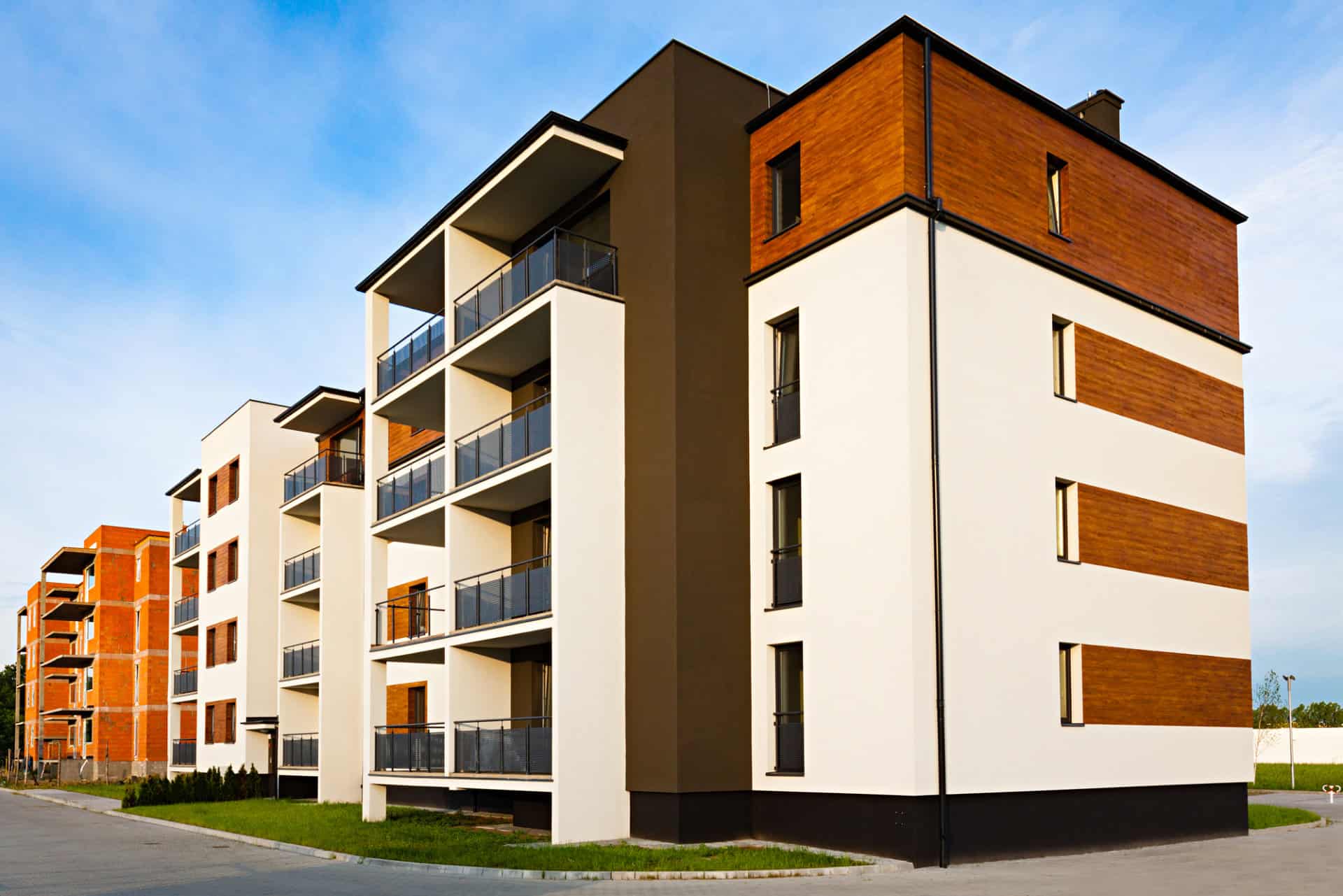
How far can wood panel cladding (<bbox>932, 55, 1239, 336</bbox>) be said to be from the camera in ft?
59.7

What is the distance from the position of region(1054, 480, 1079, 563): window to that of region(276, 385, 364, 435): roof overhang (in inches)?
803

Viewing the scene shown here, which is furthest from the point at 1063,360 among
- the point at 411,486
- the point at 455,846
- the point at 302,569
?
the point at 302,569

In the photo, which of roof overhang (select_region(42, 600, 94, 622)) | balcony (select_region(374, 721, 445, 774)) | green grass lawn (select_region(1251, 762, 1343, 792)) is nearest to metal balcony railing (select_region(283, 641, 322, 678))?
balcony (select_region(374, 721, 445, 774))

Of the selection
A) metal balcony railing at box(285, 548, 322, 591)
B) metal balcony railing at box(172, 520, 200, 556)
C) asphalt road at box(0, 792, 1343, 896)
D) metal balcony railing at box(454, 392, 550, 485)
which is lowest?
asphalt road at box(0, 792, 1343, 896)

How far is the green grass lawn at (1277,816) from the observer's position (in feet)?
78.3

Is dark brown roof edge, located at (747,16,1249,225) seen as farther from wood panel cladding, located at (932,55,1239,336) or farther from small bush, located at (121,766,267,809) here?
small bush, located at (121,766,267,809)

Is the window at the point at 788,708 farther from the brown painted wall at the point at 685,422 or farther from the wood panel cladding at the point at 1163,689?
the wood panel cladding at the point at 1163,689

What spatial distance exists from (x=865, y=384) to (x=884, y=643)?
12.3ft

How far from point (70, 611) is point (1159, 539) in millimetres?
71255

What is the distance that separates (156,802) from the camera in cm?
3188

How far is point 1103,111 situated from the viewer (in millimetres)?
22984

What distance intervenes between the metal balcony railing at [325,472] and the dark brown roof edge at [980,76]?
16.3 metres

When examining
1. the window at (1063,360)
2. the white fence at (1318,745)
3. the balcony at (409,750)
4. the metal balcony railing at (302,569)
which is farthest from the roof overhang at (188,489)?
the white fence at (1318,745)

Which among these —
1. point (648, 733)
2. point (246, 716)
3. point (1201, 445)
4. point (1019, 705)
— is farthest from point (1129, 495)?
point (246, 716)
